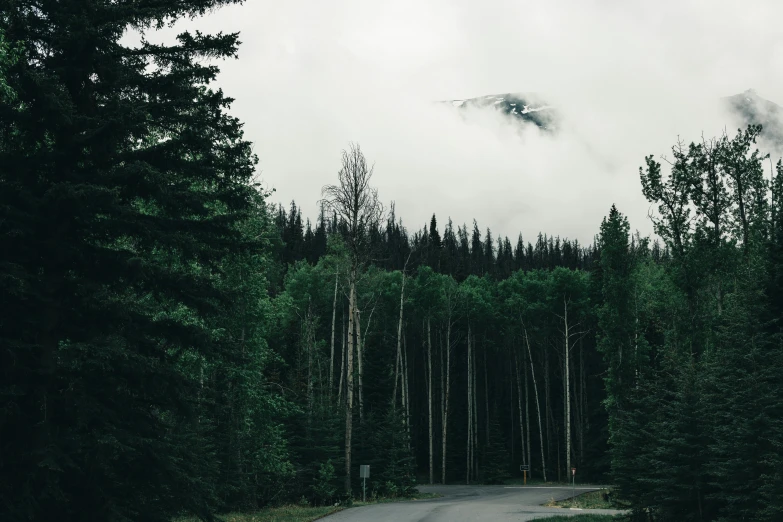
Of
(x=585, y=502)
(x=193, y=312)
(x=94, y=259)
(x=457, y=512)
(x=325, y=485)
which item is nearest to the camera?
(x=94, y=259)

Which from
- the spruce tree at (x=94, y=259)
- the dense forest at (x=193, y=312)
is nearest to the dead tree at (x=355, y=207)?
the dense forest at (x=193, y=312)

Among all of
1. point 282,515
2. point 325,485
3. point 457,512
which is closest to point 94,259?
point 282,515

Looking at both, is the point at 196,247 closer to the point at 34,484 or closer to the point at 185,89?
the point at 185,89

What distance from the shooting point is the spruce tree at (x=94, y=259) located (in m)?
9.32

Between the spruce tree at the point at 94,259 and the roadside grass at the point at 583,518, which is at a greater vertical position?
the spruce tree at the point at 94,259

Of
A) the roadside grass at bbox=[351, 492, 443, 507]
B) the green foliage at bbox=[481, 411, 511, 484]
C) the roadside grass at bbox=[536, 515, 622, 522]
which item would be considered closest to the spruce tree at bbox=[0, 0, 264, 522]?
the roadside grass at bbox=[536, 515, 622, 522]

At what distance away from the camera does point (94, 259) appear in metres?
10.4

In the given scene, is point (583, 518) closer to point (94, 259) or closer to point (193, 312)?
point (193, 312)

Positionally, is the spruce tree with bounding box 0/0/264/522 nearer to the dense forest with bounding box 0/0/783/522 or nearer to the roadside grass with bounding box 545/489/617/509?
the dense forest with bounding box 0/0/783/522

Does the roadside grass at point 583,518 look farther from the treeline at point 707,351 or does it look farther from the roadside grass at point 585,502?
the roadside grass at point 585,502

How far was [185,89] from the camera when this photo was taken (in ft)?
37.6

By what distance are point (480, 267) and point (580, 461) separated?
5510 cm

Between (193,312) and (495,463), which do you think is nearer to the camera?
(193,312)

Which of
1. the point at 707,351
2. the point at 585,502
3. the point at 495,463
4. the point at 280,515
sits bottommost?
the point at 495,463
